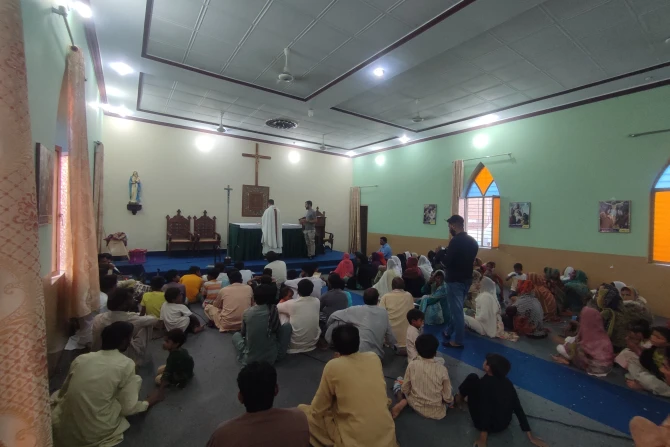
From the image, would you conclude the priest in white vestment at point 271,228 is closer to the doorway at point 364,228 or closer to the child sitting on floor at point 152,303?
the child sitting on floor at point 152,303

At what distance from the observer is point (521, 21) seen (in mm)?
3785

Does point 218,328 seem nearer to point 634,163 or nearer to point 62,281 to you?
point 62,281

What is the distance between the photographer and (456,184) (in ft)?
26.4

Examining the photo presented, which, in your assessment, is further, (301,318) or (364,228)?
(364,228)

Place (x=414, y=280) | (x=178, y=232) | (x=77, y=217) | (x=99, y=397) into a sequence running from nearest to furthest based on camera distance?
(x=99, y=397), (x=77, y=217), (x=414, y=280), (x=178, y=232)

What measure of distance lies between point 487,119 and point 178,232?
8520 mm

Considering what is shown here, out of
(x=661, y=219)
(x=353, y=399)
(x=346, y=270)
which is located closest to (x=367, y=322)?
(x=353, y=399)

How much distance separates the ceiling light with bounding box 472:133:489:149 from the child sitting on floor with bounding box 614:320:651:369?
535cm

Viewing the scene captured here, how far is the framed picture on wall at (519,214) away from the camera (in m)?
6.77

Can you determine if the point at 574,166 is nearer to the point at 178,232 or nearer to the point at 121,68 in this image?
the point at 121,68

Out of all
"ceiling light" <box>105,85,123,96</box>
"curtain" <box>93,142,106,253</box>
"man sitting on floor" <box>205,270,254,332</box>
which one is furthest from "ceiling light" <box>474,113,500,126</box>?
"curtain" <box>93,142,106,253</box>

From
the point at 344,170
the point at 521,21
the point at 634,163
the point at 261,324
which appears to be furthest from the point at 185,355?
the point at 344,170

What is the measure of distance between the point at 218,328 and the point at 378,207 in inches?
299

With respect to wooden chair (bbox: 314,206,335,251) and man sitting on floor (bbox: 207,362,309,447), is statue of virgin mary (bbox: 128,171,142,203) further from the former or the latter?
man sitting on floor (bbox: 207,362,309,447)
